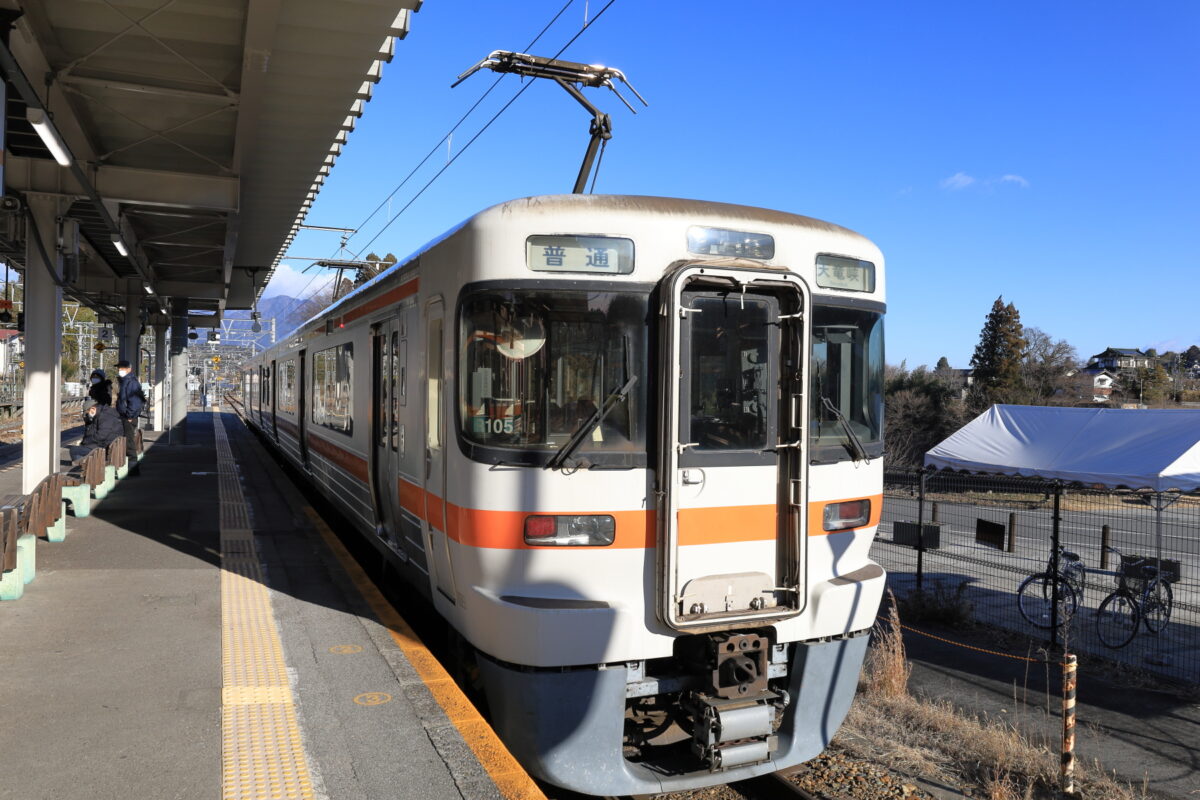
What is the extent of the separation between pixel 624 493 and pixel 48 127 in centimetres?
599

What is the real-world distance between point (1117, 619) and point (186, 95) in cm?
1153

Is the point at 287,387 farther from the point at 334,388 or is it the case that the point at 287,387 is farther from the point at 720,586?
the point at 720,586

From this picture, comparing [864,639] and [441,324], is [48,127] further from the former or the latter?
[864,639]

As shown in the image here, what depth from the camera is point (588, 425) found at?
14.4 feet

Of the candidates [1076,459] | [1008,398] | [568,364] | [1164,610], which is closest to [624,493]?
[568,364]

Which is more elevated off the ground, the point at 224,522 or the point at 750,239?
the point at 750,239

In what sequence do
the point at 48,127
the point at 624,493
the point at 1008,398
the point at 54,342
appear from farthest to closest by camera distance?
the point at 1008,398 < the point at 54,342 < the point at 48,127 < the point at 624,493

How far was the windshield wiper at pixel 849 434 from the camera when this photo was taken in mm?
4949

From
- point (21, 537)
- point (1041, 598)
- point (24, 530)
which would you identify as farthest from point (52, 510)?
point (1041, 598)

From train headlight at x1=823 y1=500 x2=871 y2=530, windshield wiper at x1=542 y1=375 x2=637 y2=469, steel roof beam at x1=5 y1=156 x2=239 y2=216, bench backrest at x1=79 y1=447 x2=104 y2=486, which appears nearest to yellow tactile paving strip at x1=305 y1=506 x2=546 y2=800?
windshield wiper at x1=542 y1=375 x2=637 y2=469

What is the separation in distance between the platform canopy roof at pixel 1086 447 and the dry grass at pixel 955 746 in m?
5.68

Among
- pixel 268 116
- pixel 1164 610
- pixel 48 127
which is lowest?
pixel 1164 610

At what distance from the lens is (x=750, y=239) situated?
480 cm

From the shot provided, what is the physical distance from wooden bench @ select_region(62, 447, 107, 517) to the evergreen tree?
4414cm
